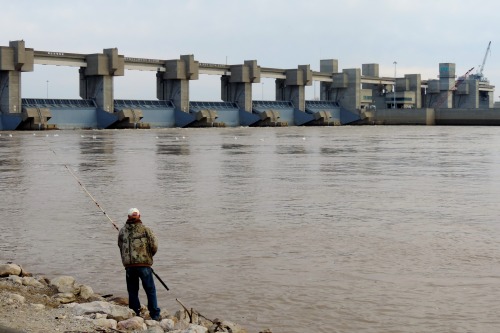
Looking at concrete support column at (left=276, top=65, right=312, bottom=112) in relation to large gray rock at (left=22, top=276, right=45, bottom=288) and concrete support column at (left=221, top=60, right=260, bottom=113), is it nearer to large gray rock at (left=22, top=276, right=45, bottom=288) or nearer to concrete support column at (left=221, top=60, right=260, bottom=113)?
concrete support column at (left=221, top=60, right=260, bottom=113)

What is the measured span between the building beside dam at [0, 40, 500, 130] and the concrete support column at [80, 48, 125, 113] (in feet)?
0.43

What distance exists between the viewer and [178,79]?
117875mm

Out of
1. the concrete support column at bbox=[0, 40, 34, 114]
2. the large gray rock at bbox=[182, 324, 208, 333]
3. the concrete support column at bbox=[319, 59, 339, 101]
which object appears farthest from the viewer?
the concrete support column at bbox=[319, 59, 339, 101]

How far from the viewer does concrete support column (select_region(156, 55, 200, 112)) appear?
11719cm

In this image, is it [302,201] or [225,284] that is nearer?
[225,284]

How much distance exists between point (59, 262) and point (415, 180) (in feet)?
65.5

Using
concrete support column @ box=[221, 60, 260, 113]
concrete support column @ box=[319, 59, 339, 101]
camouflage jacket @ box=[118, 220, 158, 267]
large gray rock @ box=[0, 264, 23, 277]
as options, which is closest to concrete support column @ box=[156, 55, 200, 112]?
concrete support column @ box=[221, 60, 260, 113]

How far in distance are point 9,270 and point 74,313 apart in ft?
10.5

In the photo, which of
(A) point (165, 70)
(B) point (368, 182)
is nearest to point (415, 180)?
(B) point (368, 182)

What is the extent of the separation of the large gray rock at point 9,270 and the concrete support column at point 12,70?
86.4 meters

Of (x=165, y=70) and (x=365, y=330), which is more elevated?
(x=165, y=70)

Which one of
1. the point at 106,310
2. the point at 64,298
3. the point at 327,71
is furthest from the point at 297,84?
the point at 106,310

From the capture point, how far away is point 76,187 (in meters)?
29.8

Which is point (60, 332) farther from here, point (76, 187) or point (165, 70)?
point (165, 70)
